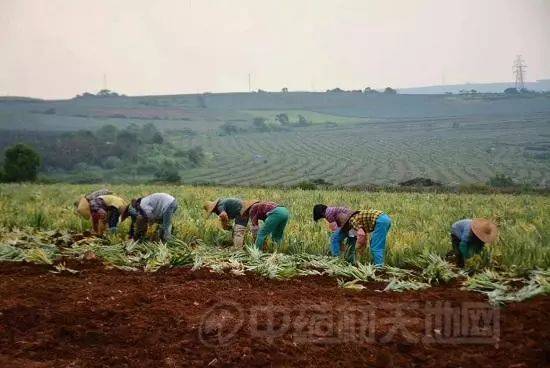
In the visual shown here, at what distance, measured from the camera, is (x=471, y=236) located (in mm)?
8102

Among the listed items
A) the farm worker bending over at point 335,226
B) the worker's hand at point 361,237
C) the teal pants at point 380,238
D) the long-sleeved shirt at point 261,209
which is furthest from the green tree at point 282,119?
the worker's hand at point 361,237

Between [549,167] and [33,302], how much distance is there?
4505cm

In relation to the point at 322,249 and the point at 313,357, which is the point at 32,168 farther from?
the point at 313,357

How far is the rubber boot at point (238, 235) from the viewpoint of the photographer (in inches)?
366

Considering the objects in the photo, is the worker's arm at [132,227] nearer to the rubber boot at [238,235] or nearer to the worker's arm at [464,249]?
the rubber boot at [238,235]

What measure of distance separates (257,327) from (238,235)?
387 cm

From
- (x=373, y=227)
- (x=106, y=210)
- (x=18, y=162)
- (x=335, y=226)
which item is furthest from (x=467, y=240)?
(x=18, y=162)

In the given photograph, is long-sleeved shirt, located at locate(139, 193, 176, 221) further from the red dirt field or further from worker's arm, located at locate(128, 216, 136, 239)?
the red dirt field

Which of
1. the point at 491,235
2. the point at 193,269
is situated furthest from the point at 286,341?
the point at 491,235

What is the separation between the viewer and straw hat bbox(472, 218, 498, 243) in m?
7.71

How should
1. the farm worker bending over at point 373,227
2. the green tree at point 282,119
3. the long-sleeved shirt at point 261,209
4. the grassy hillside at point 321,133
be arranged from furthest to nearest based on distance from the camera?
the green tree at point 282,119 < the grassy hillside at point 321,133 < the long-sleeved shirt at point 261,209 < the farm worker bending over at point 373,227

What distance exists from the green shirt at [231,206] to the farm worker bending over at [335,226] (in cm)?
141

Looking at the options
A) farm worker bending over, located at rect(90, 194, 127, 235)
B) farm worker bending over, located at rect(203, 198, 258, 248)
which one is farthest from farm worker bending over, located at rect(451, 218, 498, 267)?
farm worker bending over, located at rect(90, 194, 127, 235)

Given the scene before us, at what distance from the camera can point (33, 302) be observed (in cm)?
645
